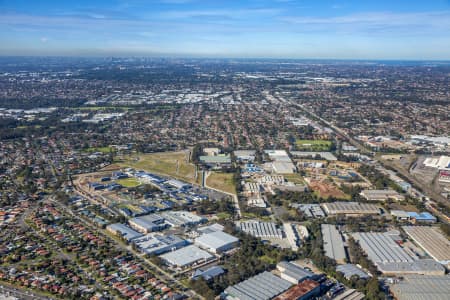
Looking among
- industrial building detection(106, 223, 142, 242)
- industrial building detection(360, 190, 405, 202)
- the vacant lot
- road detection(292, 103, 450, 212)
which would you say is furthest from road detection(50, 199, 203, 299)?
road detection(292, 103, 450, 212)

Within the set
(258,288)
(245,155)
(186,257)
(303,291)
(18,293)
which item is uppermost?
(303,291)

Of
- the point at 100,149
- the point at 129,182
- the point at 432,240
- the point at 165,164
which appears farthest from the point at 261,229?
the point at 100,149

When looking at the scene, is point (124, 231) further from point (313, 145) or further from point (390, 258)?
point (313, 145)

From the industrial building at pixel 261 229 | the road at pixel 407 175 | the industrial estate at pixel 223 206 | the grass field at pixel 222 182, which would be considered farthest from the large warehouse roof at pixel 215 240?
the road at pixel 407 175

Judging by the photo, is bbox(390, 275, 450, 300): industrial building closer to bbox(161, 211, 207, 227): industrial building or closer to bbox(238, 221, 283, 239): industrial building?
bbox(238, 221, 283, 239): industrial building

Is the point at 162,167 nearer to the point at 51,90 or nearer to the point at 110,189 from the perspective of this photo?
the point at 110,189

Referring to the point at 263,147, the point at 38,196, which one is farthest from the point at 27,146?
the point at 263,147
